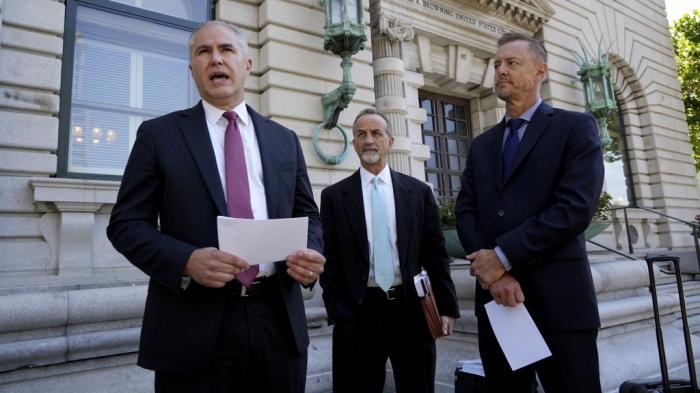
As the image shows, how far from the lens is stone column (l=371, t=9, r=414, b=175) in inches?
335

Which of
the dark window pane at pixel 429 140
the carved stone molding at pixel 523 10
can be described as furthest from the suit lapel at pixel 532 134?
the carved stone molding at pixel 523 10

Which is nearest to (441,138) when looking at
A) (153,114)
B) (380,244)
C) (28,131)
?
(153,114)

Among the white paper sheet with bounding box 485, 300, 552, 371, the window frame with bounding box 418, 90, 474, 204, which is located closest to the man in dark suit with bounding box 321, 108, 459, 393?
the white paper sheet with bounding box 485, 300, 552, 371

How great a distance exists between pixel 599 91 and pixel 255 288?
13010 millimetres

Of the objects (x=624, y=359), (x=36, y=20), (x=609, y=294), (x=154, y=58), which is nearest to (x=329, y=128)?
→ (x=154, y=58)

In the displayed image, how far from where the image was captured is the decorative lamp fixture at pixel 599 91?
1188 centimetres

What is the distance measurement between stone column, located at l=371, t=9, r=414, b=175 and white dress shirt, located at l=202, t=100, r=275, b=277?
6.40 m

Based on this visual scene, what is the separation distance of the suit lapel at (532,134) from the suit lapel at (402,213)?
951mm

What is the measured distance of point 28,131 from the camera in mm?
5172

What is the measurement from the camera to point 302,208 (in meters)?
2.29

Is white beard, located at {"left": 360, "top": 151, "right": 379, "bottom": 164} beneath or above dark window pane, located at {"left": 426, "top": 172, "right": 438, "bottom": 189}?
beneath

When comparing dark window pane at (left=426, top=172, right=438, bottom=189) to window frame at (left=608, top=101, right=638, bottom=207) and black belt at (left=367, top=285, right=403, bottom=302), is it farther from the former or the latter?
window frame at (left=608, top=101, right=638, bottom=207)

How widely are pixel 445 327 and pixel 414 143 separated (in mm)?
6494

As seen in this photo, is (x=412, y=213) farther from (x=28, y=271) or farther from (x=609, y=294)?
(x=28, y=271)
